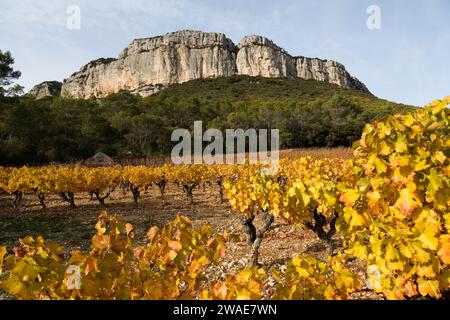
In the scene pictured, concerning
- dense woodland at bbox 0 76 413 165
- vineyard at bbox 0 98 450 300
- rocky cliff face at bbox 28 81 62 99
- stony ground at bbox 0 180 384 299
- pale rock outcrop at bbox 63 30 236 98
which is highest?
pale rock outcrop at bbox 63 30 236 98

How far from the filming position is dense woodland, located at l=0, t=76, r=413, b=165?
2786cm

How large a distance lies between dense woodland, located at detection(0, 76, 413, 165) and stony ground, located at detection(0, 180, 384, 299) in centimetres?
1081

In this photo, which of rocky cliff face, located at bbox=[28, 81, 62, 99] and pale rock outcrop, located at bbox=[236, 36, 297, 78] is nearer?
pale rock outcrop, located at bbox=[236, 36, 297, 78]

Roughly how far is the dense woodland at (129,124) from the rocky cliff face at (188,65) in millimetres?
65841

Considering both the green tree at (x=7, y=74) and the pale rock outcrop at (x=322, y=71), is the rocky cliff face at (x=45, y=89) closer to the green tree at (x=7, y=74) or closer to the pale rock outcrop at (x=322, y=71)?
the pale rock outcrop at (x=322, y=71)

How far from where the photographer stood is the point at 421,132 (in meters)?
2.47

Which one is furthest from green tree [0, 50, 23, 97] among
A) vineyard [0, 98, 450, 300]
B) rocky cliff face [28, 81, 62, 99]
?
rocky cliff face [28, 81, 62, 99]

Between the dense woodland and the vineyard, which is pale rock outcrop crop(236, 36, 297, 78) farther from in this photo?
the vineyard

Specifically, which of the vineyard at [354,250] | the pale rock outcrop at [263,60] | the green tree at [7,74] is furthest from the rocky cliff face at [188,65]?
the vineyard at [354,250]

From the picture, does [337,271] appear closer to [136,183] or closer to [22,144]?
[136,183]

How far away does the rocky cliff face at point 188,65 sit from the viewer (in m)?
117

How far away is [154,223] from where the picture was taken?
11.5 meters

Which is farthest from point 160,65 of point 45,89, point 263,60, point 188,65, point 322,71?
point 322,71

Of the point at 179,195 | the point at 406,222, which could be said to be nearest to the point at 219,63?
the point at 179,195
